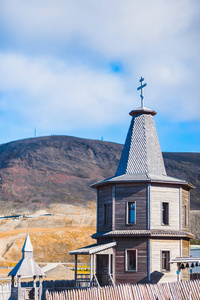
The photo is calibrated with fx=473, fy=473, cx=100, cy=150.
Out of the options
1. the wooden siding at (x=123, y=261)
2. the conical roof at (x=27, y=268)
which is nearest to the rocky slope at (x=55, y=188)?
the conical roof at (x=27, y=268)

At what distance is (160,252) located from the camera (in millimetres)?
30828

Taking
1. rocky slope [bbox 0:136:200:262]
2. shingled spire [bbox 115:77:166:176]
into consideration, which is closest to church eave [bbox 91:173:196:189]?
shingled spire [bbox 115:77:166:176]

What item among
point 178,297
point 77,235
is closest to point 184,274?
point 178,297

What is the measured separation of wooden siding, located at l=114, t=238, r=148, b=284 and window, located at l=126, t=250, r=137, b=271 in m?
0.26

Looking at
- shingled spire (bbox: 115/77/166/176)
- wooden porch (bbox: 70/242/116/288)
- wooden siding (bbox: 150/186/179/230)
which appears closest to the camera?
wooden porch (bbox: 70/242/116/288)

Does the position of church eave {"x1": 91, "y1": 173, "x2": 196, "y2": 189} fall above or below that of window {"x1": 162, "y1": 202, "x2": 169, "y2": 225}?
above

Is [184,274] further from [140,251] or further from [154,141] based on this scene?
[154,141]

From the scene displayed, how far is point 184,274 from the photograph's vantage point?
3212cm

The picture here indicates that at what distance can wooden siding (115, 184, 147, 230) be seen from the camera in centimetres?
3109

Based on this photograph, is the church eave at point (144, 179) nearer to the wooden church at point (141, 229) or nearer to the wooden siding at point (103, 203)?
the wooden church at point (141, 229)

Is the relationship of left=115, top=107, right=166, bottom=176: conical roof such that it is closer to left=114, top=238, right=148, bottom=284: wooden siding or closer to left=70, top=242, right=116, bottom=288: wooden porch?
left=114, top=238, right=148, bottom=284: wooden siding

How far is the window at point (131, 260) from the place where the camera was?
101ft

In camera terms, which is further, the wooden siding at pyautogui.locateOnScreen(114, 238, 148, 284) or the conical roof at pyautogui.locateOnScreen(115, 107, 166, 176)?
the conical roof at pyautogui.locateOnScreen(115, 107, 166, 176)

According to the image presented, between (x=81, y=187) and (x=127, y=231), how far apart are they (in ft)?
334
